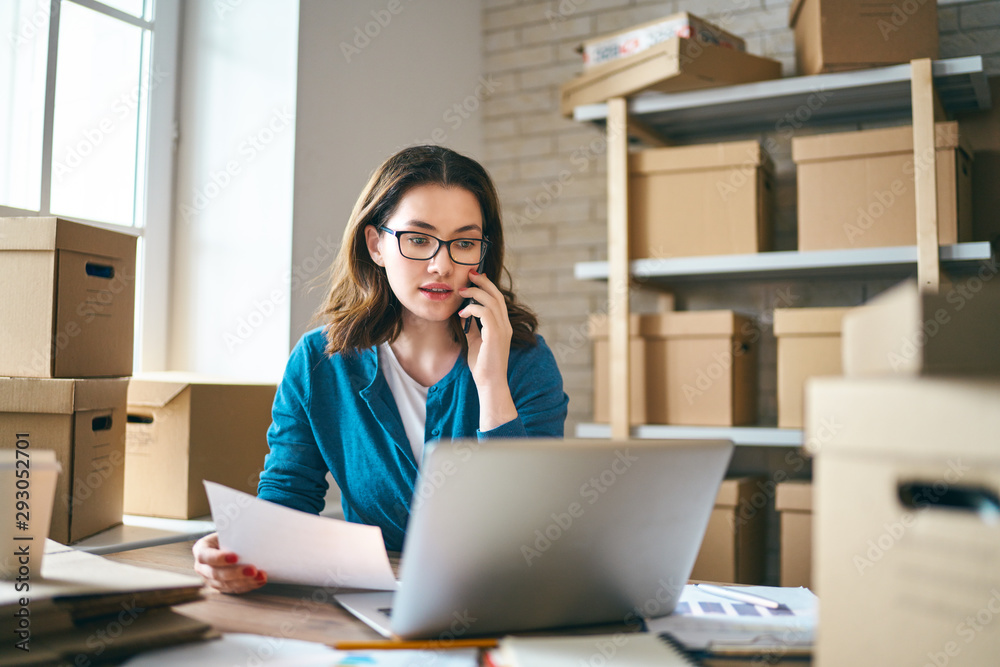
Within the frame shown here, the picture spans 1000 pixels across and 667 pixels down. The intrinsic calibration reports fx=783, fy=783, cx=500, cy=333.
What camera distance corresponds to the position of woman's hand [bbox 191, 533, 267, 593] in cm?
87

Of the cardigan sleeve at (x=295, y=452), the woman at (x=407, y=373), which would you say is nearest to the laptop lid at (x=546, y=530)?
the woman at (x=407, y=373)

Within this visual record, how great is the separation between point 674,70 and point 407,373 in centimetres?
111

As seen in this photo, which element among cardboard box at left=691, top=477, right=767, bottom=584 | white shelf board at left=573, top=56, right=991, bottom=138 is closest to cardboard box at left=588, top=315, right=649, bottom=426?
cardboard box at left=691, top=477, right=767, bottom=584

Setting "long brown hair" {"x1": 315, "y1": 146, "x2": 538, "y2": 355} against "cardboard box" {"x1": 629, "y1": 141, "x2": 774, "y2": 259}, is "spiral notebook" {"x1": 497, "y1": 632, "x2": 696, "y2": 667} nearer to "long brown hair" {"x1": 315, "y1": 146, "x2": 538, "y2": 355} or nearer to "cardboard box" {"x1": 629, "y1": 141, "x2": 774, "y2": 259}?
"long brown hair" {"x1": 315, "y1": 146, "x2": 538, "y2": 355}

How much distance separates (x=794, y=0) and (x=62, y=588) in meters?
2.22

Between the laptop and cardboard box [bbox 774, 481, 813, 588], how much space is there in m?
1.31

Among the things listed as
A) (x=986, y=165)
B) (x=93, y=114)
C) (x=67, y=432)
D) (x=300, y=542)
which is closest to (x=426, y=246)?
(x=300, y=542)

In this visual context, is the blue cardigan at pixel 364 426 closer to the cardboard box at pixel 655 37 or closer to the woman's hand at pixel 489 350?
the woman's hand at pixel 489 350

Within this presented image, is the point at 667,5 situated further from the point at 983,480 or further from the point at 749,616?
the point at 983,480

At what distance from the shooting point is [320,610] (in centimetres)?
81

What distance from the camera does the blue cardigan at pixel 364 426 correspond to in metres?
1.34

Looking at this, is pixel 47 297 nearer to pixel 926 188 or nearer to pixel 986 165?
pixel 926 188

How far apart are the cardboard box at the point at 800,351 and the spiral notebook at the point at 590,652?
57.3 inches

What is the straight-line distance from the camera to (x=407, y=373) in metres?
1.44
